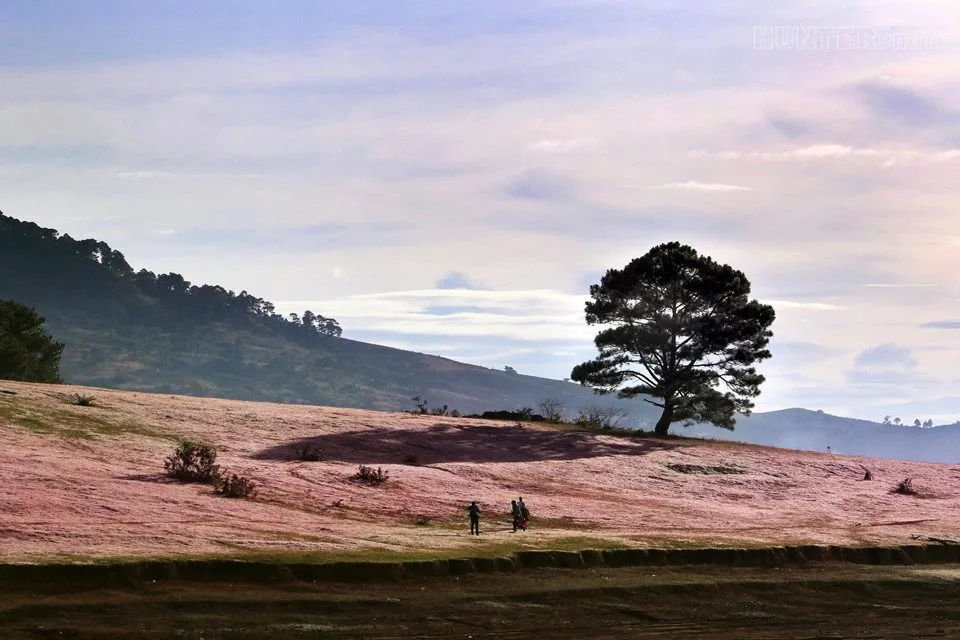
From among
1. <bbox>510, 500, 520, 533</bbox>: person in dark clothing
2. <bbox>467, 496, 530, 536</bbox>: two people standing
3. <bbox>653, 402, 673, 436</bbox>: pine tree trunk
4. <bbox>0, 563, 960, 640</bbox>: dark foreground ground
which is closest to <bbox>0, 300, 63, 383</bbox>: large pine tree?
<bbox>653, 402, 673, 436</bbox>: pine tree trunk

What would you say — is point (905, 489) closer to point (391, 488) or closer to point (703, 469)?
point (703, 469)

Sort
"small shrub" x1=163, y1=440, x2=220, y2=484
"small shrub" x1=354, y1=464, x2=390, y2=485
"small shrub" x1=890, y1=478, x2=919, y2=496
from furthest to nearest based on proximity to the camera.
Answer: "small shrub" x1=890, y1=478, x2=919, y2=496
"small shrub" x1=354, y1=464, x2=390, y2=485
"small shrub" x1=163, y1=440, x2=220, y2=484

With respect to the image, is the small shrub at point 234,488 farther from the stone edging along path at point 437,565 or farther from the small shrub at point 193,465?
the stone edging along path at point 437,565

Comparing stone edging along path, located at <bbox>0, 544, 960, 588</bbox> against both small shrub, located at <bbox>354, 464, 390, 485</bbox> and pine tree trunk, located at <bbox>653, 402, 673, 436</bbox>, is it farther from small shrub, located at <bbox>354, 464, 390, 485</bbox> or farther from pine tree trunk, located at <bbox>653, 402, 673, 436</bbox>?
pine tree trunk, located at <bbox>653, 402, 673, 436</bbox>

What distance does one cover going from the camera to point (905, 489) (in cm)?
8600

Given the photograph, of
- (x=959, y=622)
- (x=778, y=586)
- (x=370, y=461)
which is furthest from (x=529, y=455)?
(x=959, y=622)

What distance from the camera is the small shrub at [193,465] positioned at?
192ft

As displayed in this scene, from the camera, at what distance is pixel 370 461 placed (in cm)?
7288

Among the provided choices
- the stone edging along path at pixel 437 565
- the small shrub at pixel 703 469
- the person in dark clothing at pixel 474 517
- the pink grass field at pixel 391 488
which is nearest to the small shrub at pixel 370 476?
the pink grass field at pixel 391 488

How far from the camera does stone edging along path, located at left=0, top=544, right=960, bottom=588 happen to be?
35.5m

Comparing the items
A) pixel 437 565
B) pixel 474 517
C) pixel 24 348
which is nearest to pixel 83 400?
pixel 474 517

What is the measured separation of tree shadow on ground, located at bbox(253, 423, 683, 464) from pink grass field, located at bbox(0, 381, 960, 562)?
0.90 ft

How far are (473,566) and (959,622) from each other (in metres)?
17.2

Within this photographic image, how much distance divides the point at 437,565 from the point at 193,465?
71.9 ft
